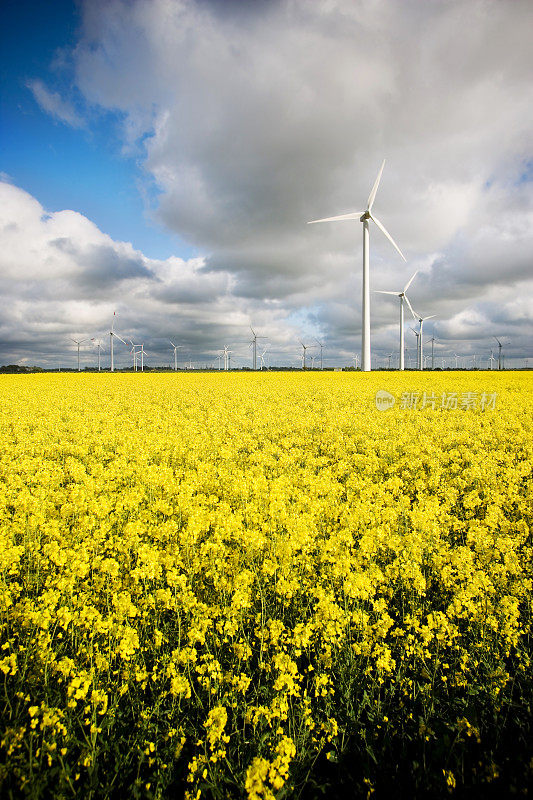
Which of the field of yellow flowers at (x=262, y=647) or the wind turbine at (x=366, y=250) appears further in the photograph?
the wind turbine at (x=366, y=250)

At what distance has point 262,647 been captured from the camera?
402 centimetres

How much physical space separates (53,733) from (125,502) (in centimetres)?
417

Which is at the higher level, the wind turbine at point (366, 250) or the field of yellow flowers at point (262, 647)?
the wind turbine at point (366, 250)

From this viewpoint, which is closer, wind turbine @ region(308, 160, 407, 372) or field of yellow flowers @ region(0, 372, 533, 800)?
field of yellow flowers @ region(0, 372, 533, 800)

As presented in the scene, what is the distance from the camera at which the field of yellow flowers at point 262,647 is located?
10.4 feet

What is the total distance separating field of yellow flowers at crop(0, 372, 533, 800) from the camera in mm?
3176

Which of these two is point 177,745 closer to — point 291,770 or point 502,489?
point 291,770

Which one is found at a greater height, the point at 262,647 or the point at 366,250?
the point at 366,250

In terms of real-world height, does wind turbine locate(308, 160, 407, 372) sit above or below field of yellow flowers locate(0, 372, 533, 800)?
above

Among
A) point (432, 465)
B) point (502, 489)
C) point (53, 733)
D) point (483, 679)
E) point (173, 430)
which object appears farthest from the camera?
point (173, 430)

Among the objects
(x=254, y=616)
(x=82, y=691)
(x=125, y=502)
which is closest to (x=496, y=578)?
(x=254, y=616)

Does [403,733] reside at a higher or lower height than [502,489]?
lower

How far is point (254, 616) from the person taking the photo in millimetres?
4828

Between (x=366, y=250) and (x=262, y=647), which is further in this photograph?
Answer: (x=366, y=250)
